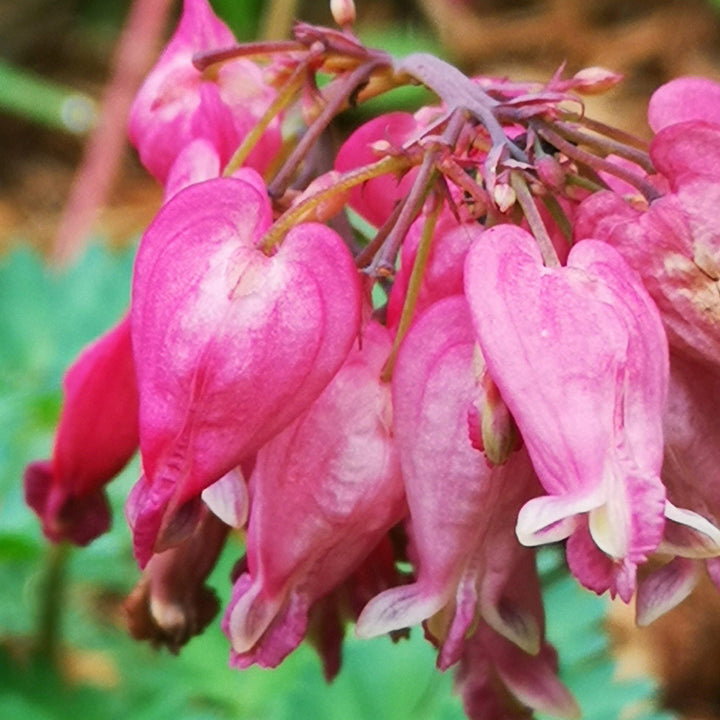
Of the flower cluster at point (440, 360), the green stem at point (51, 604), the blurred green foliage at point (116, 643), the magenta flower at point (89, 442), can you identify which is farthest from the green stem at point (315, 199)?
the green stem at point (51, 604)

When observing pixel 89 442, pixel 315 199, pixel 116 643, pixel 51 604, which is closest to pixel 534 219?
pixel 315 199

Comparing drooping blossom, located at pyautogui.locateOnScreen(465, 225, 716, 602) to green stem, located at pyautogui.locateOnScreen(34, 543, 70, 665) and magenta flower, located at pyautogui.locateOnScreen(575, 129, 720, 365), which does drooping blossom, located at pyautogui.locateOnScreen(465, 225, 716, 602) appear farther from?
green stem, located at pyautogui.locateOnScreen(34, 543, 70, 665)

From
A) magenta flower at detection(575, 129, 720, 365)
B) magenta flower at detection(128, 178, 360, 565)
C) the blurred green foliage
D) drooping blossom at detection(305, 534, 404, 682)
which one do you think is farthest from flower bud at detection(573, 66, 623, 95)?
the blurred green foliage

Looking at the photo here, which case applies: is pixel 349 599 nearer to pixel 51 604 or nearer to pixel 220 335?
pixel 220 335

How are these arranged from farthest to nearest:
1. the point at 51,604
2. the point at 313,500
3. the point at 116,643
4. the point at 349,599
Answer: the point at 116,643 → the point at 51,604 → the point at 349,599 → the point at 313,500

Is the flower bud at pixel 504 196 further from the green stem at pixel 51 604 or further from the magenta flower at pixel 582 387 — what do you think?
the green stem at pixel 51 604

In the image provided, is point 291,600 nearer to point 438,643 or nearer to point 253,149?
point 438,643

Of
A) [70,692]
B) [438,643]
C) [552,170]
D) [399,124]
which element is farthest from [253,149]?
[70,692]
